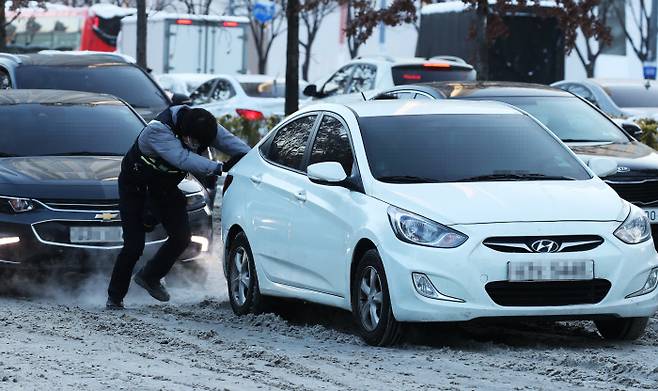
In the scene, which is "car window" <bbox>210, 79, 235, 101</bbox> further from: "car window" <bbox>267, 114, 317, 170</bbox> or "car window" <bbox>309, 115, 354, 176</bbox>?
"car window" <bbox>309, 115, 354, 176</bbox>

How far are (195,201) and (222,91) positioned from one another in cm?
1700

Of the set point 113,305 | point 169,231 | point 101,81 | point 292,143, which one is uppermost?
point 292,143

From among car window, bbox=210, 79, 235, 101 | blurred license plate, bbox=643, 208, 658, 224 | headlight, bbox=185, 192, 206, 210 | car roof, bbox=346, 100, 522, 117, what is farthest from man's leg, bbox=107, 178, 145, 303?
car window, bbox=210, 79, 235, 101

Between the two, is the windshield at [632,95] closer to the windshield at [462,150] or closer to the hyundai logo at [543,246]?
the windshield at [462,150]

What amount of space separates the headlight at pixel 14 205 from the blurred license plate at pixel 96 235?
Result: 0.35m

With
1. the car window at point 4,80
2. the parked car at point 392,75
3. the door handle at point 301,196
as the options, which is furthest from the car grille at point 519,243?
the parked car at point 392,75

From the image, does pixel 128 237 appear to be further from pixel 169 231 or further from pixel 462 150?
pixel 462 150

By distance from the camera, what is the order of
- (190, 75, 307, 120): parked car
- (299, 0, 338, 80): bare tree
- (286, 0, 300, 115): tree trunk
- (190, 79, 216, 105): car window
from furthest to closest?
(299, 0, 338, 80): bare tree
(190, 79, 216, 105): car window
(190, 75, 307, 120): parked car
(286, 0, 300, 115): tree trunk

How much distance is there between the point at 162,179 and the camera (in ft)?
36.5

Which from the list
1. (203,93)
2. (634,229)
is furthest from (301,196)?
(203,93)

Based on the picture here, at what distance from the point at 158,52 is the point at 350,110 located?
1273 inches

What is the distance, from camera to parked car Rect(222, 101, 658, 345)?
346 inches

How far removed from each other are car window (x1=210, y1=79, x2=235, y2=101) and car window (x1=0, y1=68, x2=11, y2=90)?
1079 centimetres

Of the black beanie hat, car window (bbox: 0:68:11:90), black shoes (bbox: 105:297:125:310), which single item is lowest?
black shoes (bbox: 105:297:125:310)
